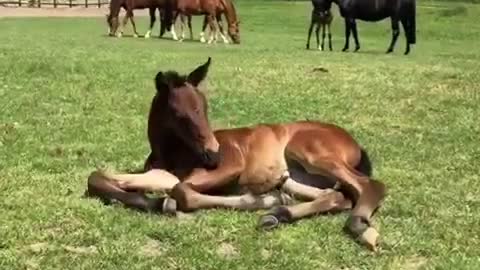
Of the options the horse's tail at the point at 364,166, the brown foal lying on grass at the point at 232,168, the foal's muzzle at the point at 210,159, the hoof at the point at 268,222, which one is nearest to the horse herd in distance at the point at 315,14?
the horse's tail at the point at 364,166

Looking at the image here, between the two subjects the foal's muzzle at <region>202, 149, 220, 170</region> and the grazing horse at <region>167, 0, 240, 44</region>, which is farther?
the grazing horse at <region>167, 0, 240, 44</region>

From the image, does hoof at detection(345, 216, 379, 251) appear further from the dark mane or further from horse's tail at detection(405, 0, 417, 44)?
horse's tail at detection(405, 0, 417, 44)

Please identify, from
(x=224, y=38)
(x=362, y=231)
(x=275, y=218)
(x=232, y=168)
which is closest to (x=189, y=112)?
(x=232, y=168)

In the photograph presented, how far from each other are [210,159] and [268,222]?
0.62 m

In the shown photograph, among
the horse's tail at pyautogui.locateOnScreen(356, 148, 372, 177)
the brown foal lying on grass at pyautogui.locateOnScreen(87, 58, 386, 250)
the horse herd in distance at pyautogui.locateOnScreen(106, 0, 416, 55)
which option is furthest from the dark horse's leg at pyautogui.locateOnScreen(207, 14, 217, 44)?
the brown foal lying on grass at pyautogui.locateOnScreen(87, 58, 386, 250)

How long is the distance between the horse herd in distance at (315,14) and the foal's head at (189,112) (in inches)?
655

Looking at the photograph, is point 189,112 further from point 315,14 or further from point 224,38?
point 224,38

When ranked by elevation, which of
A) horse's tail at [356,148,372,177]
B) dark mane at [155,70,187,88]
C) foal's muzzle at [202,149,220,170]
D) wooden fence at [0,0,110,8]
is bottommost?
wooden fence at [0,0,110,8]

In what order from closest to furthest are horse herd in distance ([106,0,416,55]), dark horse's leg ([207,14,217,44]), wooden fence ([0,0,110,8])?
horse herd in distance ([106,0,416,55]) < dark horse's leg ([207,14,217,44]) < wooden fence ([0,0,110,8])

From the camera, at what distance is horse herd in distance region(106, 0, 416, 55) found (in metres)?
23.9

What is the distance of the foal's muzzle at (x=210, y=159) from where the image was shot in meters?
5.79

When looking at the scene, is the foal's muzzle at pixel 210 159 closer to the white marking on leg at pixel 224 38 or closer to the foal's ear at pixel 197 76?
the foal's ear at pixel 197 76

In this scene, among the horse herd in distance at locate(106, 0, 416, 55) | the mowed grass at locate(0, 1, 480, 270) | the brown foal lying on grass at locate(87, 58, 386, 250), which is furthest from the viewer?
the horse herd in distance at locate(106, 0, 416, 55)

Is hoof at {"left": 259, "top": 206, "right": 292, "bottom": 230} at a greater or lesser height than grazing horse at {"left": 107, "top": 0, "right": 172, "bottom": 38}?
greater
